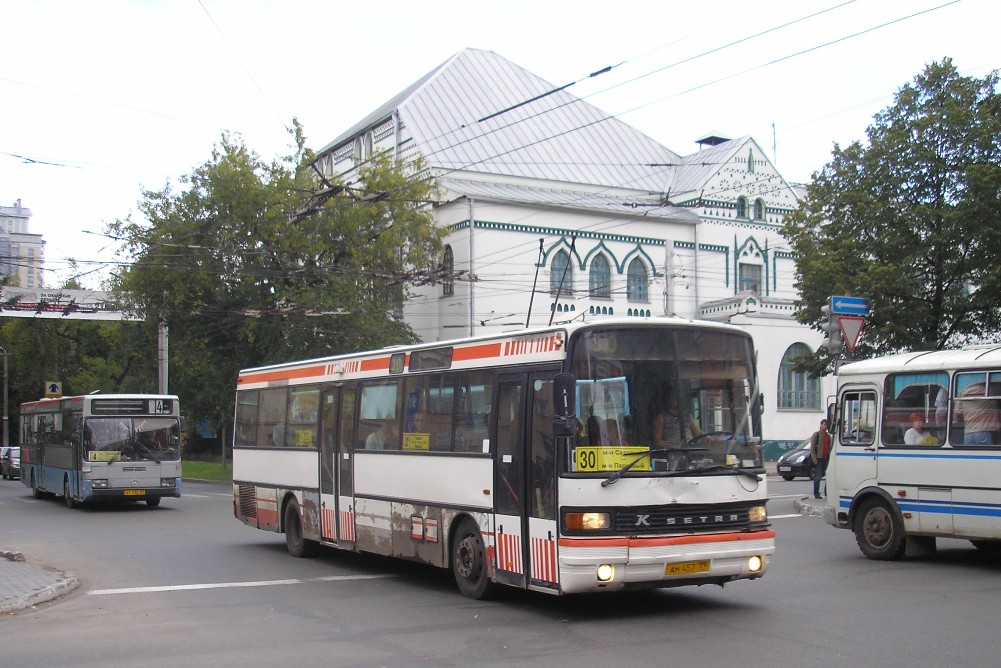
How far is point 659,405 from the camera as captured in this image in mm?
10039

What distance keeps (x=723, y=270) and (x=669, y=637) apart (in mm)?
41998

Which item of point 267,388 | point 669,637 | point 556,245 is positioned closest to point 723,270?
point 556,245

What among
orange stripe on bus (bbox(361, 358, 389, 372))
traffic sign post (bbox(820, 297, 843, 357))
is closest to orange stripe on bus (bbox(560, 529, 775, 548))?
orange stripe on bus (bbox(361, 358, 389, 372))

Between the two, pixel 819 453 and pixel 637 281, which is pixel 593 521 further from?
pixel 637 281

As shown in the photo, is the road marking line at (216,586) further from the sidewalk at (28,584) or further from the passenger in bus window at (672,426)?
the passenger in bus window at (672,426)

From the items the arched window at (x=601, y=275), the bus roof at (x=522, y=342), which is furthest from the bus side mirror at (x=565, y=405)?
the arched window at (x=601, y=275)

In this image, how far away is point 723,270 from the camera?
4988 cm

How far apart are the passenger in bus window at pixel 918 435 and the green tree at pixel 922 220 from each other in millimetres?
9116

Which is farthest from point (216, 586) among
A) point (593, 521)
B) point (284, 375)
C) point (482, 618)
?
point (593, 521)

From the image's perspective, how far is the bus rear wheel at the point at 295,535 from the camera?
15875 mm

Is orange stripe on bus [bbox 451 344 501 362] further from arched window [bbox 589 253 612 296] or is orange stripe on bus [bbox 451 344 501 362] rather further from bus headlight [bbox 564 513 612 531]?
arched window [bbox 589 253 612 296]

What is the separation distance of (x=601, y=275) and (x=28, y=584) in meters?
35.8

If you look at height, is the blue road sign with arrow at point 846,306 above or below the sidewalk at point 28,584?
above

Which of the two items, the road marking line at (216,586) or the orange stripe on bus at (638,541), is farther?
the road marking line at (216,586)
